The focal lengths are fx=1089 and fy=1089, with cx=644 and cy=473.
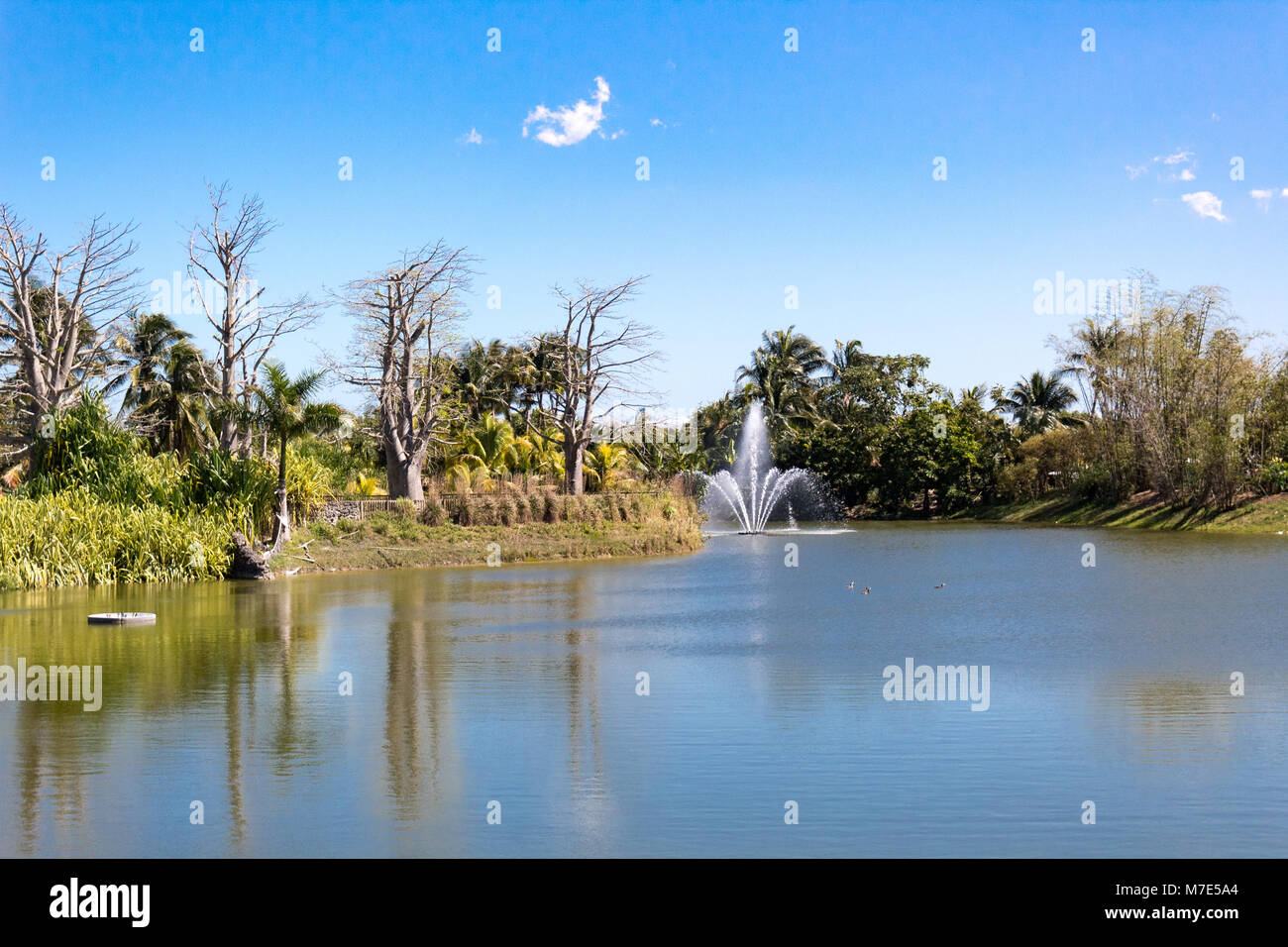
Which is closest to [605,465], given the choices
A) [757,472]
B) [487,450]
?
Result: [487,450]

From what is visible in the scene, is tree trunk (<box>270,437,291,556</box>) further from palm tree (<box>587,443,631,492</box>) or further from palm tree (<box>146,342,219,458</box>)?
palm tree (<box>587,443,631,492</box>)

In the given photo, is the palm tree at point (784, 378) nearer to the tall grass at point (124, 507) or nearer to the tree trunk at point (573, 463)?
the tree trunk at point (573, 463)

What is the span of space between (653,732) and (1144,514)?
45.9 meters

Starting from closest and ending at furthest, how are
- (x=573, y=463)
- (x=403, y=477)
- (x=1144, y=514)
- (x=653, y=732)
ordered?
1. (x=653, y=732)
2. (x=403, y=477)
3. (x=573, y=463)
4. (x=1144, y=514)

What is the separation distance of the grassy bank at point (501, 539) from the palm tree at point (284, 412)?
137 cm

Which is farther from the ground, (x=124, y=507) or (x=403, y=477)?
(x=403, y=477)

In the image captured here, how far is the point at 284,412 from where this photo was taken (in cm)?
2842

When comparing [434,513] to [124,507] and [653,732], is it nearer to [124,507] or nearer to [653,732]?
[124,507]

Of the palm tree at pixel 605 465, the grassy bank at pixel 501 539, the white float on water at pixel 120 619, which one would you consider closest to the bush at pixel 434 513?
the grassy bank at pixel 501 539

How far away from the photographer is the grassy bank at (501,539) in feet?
99.1

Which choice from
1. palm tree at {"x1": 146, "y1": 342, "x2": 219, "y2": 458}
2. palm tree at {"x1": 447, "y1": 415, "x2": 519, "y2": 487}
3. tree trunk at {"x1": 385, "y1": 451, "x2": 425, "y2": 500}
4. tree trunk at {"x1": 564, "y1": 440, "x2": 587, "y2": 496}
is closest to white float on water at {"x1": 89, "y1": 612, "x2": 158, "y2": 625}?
tree trunk at {"x1": 385, "y1": 451, "x2": 425, "y2": 500}

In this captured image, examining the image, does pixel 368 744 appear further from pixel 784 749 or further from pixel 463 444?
pixel 463 444

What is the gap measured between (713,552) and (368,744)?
27411 mm

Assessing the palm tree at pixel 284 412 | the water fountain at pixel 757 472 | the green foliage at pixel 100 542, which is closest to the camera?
the green foliage at pixel 100 542
